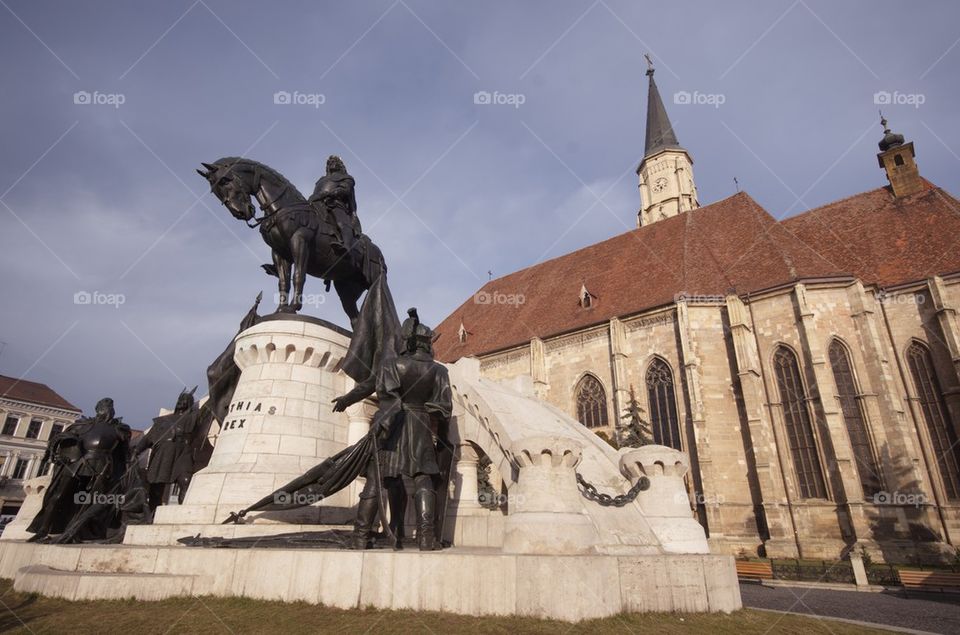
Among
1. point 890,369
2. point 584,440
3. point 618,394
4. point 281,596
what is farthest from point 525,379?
point 890,369

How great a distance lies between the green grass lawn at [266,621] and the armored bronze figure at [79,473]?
323cm

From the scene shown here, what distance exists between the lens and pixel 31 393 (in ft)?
131

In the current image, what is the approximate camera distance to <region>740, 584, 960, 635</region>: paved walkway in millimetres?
8359

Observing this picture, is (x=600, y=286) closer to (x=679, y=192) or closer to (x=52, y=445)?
(x=679, y=192)

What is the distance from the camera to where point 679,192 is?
4159cm

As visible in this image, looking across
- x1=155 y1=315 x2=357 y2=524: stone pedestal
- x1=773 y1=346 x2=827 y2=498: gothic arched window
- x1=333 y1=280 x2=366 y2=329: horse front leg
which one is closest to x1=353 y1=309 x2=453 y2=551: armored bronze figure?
x1=155 y1=315 x2=357 y2=524: stone pedestal

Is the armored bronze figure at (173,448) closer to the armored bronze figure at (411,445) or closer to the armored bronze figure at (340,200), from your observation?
the armored bronze figure at (340,200)

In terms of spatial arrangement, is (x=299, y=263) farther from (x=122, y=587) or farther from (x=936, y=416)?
(x=936, y=416)

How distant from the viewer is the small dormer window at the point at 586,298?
2853 cm

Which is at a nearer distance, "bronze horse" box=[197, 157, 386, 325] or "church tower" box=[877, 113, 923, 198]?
"bronze horse" box=[197, 157, 386, 325]

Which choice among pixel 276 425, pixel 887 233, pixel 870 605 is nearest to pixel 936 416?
pixel 887 233

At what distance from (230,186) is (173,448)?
419 centimetres

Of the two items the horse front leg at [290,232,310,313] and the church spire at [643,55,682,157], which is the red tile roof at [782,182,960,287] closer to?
the church spire at [643,55,682,157]

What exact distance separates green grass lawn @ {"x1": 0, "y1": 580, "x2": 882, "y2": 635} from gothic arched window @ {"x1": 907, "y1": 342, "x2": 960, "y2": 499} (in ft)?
69.0
